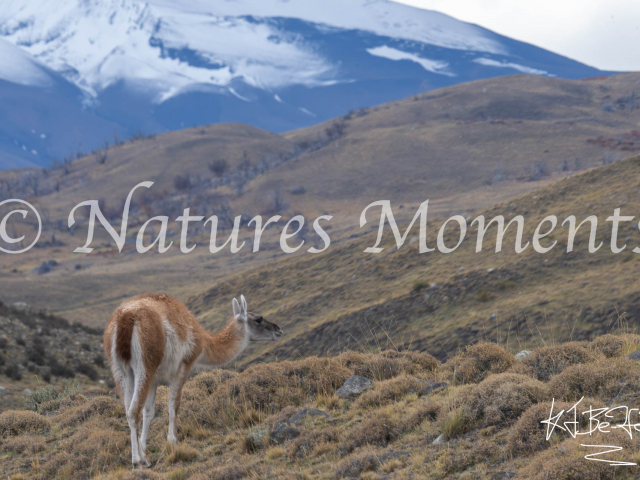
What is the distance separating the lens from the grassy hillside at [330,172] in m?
46.5

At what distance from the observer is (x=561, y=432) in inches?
203

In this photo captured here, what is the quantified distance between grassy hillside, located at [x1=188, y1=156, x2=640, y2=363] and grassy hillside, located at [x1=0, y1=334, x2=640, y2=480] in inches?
146

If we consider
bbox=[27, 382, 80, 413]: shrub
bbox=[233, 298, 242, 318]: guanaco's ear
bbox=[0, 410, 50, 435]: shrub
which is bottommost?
bbox=[27, 382, 80, 413]: shrub

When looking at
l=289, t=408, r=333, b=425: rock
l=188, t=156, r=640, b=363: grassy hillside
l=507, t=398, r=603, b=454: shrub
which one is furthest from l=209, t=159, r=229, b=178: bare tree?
l=507, t=398, r=603, b=454: shrub

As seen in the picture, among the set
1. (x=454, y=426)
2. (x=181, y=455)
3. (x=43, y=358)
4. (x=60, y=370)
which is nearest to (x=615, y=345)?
(x=454, y=426)

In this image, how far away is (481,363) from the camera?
785cm

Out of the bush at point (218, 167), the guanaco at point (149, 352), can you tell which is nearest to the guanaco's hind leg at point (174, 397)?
the guanaco at point (149, 352)

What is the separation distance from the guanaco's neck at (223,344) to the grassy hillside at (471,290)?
3638 mm

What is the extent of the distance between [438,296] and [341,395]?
9.95 metres

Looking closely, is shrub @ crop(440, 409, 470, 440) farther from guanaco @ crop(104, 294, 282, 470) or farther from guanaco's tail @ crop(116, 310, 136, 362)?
guanaco's tail @ crop(116, 310, 136, 362)

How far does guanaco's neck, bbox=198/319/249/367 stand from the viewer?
8.11 metres

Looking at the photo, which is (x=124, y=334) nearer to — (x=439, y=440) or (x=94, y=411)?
(x=94, y=411)

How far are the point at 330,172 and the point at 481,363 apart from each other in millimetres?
65361
